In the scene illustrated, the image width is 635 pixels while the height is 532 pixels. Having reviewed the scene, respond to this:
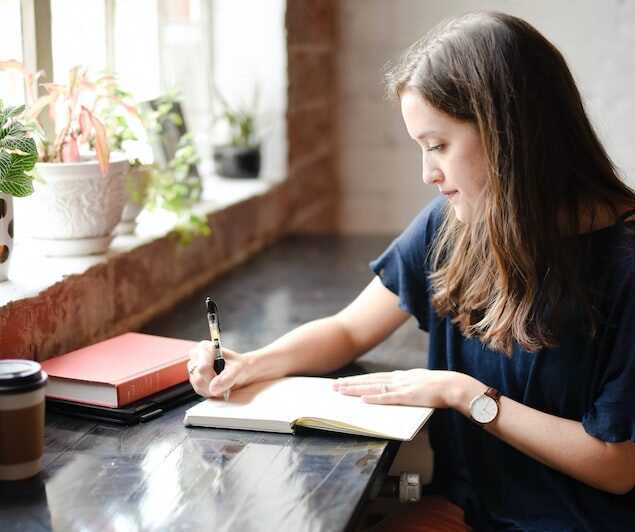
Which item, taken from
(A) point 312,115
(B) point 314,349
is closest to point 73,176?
(B) point 314,349

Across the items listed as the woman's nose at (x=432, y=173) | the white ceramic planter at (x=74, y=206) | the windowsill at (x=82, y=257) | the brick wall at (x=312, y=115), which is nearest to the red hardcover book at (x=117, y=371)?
the windowsill at (x=82, y=257)

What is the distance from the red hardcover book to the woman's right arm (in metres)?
0.06

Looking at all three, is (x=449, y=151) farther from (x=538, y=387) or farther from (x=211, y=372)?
(x=211, y=372)

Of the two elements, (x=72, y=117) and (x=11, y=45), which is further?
(x=11, y=45)

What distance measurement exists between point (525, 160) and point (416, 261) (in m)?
0.37

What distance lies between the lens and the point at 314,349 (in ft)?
5.25

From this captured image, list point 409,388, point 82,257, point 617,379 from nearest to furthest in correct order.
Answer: point 617,379 → point 409,388 → point 82,257

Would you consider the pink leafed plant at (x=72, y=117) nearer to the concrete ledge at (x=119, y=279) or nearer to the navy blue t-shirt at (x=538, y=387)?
the concrete ledge at (x=119, y=279)

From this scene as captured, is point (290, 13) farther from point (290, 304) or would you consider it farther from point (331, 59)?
point (290, 304)

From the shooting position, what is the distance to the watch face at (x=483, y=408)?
1.35 meters

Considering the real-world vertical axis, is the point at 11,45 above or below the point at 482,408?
above

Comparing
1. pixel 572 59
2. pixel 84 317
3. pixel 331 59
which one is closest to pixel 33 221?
pixel 84 317

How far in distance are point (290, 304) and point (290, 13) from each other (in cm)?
127

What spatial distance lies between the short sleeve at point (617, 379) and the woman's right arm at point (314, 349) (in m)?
0.45
